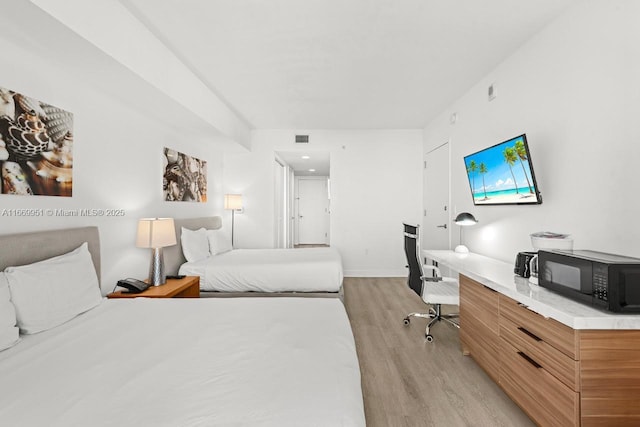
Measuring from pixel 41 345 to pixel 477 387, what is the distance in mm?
2780

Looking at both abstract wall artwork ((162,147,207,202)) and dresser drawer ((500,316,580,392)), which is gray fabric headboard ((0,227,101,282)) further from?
dresser drawer ((500,316,580,392))

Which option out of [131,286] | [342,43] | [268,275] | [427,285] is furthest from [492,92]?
[131,286]

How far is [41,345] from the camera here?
1.49 m

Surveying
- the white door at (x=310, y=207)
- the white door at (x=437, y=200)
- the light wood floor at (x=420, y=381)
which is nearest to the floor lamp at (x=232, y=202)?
the light wood floor at (x=420, y=381)

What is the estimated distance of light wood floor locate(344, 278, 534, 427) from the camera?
1896mm

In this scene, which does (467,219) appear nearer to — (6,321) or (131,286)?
(131,286)

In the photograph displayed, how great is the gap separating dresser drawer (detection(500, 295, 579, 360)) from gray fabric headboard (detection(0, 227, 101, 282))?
311cm

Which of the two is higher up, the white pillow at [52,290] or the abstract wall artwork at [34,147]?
the abstract wall artwork at [34,147]

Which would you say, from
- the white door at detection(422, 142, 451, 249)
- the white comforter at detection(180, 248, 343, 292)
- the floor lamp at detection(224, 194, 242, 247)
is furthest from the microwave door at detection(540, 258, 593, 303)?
the floor lamp at detection(224, 194, 242, 247)

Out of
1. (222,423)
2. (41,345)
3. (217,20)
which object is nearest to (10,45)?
(217,20)

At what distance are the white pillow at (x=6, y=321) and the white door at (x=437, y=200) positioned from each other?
4.67 metres

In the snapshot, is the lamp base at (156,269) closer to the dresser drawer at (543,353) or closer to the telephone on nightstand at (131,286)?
the telephone on nightstand at (131,286)

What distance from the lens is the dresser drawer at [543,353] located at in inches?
56.7

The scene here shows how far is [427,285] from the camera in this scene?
3.09m
